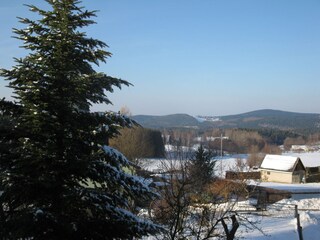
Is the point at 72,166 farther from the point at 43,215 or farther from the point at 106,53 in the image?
the point at 106,53

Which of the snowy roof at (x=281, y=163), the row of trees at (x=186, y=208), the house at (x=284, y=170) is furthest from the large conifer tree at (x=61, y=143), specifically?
the snowy roof at (x=281, y=163)

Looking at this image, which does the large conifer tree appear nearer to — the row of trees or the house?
the row of trees

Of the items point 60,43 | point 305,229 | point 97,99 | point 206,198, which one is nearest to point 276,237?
point 305,229

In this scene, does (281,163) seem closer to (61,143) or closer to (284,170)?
(284,170)

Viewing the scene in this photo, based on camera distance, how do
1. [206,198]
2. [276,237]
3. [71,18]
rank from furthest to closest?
[276,237] → [206,198] → [71,18]

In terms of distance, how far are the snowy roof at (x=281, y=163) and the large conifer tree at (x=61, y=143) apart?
154 feet

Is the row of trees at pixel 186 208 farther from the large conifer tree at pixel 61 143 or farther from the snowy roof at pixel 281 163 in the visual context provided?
the snowy roof at pixel 281 163

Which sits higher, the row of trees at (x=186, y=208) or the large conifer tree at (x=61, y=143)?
the large conifer tree at (x=61, y=143)

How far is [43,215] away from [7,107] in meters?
1.99

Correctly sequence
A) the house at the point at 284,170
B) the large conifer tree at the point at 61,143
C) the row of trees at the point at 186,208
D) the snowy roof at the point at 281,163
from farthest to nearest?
the snowy roof at the point at 281,163
the house at the point at 284,170
the row of trees at the point at 186,208
the large conifer tree at the point at 61,143

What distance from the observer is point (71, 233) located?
605 centimetres

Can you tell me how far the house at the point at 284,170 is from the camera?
5000 centimetres

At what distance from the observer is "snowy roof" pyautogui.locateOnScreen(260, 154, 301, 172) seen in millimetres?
50281

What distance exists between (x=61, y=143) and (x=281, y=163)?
48879 millimetres
